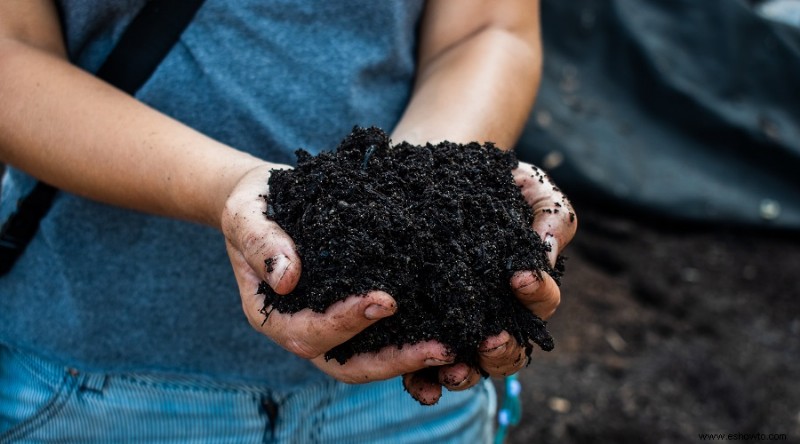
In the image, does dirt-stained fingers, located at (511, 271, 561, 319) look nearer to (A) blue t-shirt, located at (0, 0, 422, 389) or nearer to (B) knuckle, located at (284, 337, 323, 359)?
(B) knuckle, located at (284, 337, 323, 359)

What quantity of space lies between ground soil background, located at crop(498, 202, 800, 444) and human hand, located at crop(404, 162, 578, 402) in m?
1.86

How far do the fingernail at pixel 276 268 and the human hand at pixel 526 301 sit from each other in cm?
31

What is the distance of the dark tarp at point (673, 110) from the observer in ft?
14.3

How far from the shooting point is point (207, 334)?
59.6 inches

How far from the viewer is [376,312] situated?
41.6 inches

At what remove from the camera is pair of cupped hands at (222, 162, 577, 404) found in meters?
1.08

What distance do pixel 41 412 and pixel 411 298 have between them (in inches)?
31.9

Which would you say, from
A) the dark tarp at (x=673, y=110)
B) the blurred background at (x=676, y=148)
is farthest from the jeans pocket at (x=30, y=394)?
the dark tarp at (x=673, y=110)

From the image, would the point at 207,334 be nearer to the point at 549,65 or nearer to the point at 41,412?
the point at 41,412

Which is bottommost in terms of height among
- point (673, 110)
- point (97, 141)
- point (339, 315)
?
point (673, 110)

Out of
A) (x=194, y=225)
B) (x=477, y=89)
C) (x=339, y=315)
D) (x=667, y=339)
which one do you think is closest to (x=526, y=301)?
(x=339, y=315)

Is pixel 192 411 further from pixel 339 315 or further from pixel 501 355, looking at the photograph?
pixel 501 355

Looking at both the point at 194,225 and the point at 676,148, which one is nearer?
the point at 194,225

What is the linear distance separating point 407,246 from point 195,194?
0.41 m
